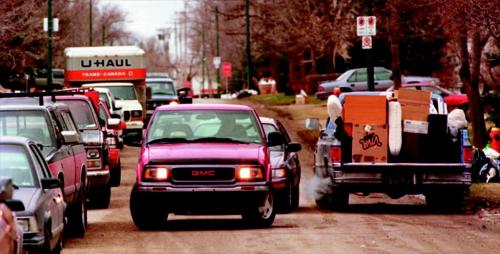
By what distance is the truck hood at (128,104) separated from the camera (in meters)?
41.4

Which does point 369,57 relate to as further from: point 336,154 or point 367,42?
point 336,154

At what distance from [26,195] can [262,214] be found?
5675 mm

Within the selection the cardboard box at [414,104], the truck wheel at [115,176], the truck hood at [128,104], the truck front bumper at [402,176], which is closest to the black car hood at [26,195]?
the truck front bumper at [402,176]

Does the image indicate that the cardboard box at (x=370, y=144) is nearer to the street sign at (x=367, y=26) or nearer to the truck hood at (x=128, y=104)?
the street sign at (x=367, y=26)

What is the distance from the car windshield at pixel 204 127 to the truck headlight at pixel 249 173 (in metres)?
0.81

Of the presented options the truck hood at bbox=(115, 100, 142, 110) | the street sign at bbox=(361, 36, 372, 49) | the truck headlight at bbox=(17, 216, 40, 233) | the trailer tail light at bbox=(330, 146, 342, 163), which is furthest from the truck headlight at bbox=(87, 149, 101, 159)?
the truck hood at bbox=(115, 100, 142, 110)

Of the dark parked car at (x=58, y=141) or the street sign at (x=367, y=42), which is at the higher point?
the street sign at (x=367, y=42)

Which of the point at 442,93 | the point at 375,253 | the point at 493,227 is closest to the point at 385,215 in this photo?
the point at 493,227

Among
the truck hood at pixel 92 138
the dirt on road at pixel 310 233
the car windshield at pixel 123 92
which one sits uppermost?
the car windshield at pixel 123 92

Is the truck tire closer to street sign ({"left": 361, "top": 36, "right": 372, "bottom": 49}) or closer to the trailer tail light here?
the trailer tail light

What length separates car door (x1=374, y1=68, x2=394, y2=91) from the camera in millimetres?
56000

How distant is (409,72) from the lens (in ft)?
212

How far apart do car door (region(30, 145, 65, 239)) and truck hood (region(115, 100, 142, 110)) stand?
26406 mm

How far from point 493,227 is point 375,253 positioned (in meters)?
4.48
